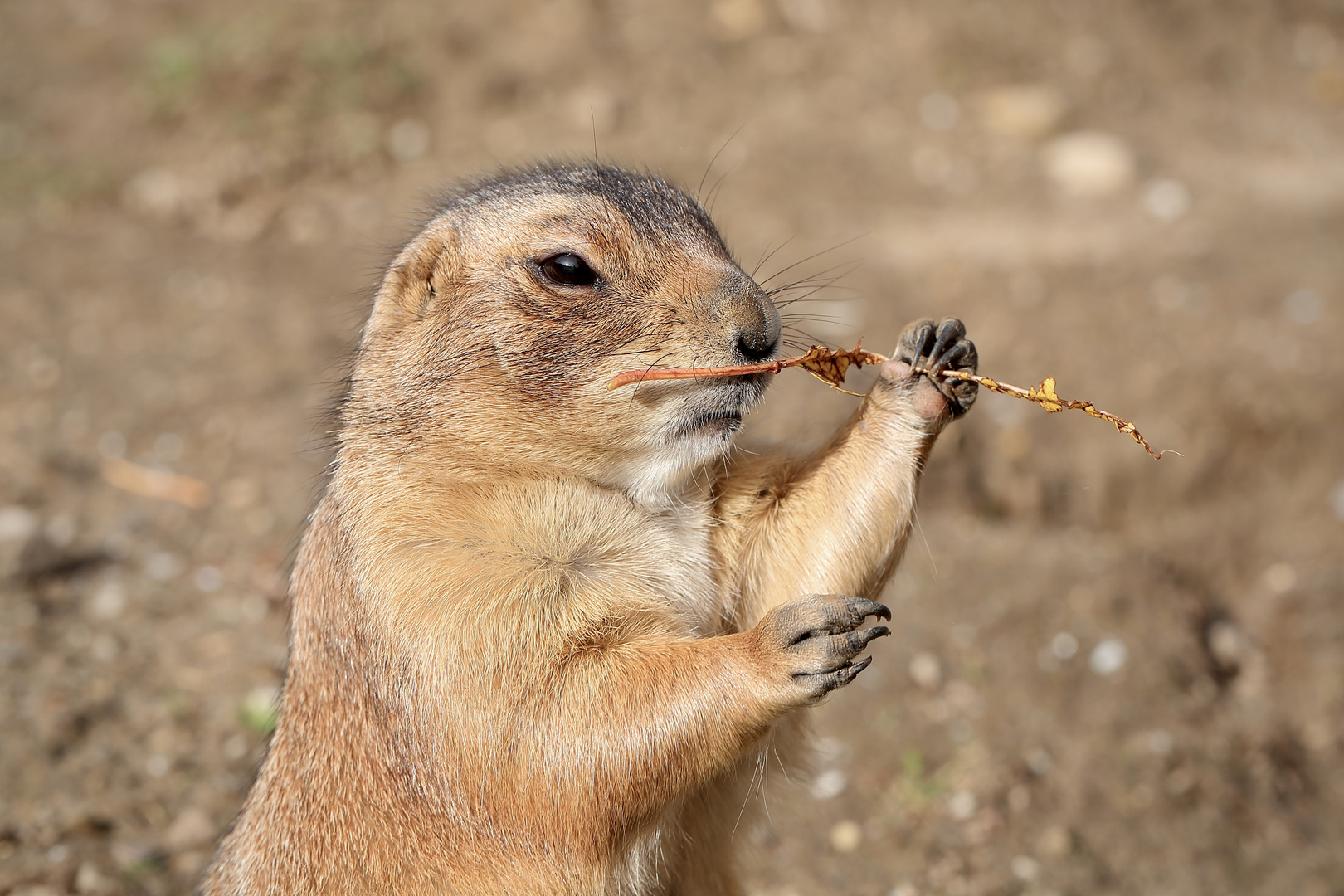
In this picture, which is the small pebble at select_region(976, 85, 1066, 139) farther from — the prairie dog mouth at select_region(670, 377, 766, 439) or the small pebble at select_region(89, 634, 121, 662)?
the small pebble at select_region(89, 634, 121, 662)

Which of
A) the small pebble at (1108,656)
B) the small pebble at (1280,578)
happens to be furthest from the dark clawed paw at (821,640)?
the small pebble at (1280,578)

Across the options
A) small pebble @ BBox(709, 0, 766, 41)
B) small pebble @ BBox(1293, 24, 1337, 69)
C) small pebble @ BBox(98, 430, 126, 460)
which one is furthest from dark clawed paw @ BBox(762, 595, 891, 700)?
small pebble @ BBox(1293, 24, 1337, 69)

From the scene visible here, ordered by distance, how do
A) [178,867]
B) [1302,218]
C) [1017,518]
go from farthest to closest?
[1302,218] < [1017,518] < [178,867]

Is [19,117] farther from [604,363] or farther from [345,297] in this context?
[604,363]

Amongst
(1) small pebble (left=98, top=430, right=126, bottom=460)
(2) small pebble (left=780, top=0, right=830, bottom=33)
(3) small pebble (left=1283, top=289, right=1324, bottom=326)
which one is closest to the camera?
(1) small pebble (left=98, top=430, right=126, bottom=460)

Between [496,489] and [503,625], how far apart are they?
388mm

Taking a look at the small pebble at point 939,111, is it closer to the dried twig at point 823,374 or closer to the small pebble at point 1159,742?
the small pebble at point 1159,742

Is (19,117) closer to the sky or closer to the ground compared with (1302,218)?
closer to the sky

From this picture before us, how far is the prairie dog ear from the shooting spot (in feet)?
9.52

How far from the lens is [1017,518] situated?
5.73 meters

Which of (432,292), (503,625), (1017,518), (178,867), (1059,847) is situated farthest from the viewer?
(1017,518)

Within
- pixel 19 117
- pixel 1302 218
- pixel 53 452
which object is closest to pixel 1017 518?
pixel 1302 218

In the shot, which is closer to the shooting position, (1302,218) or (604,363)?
(604,363)

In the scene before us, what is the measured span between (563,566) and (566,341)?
538mm
